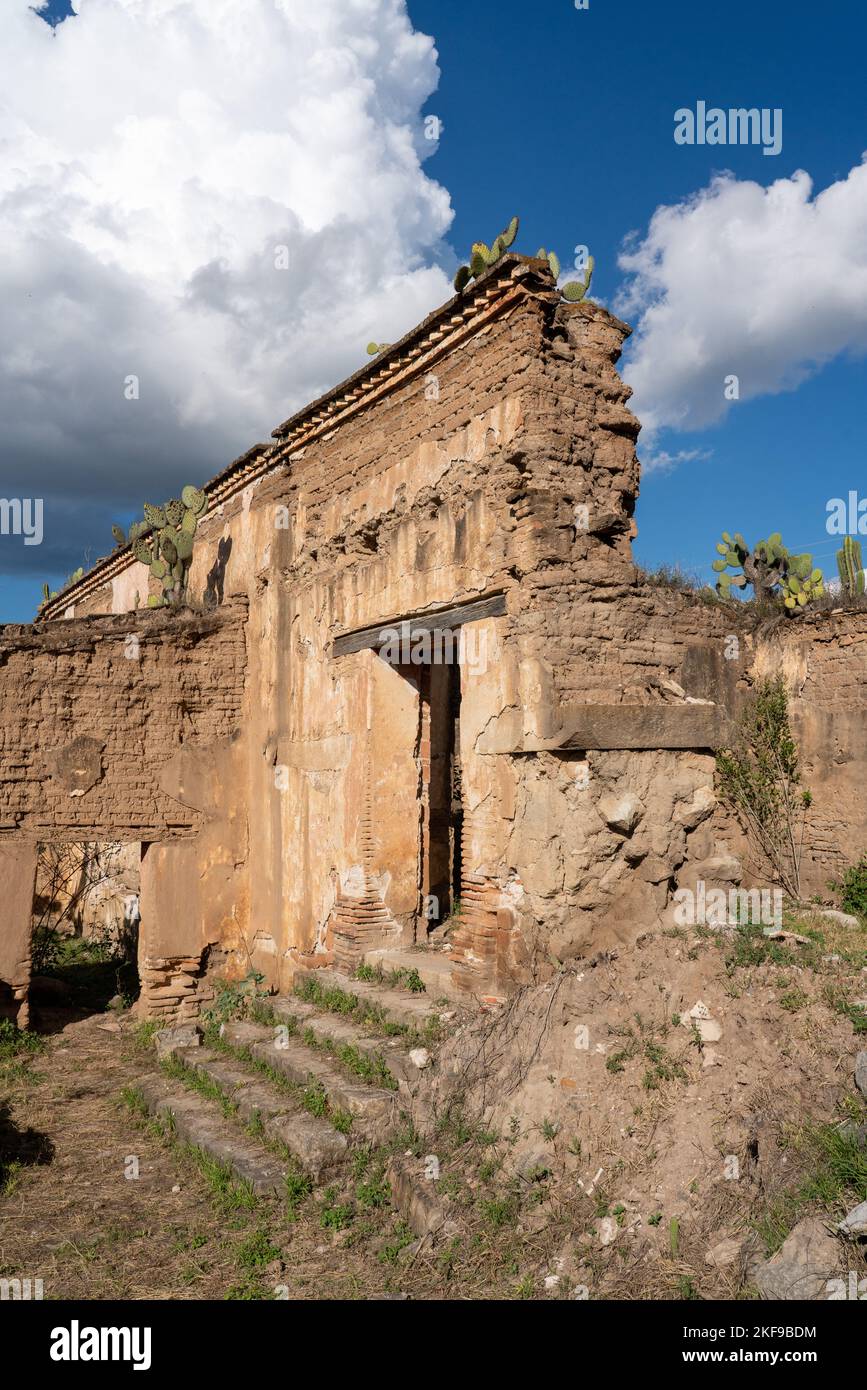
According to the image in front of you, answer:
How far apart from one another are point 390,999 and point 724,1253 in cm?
381

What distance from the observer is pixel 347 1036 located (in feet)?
23.9

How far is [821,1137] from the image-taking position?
4113 mm

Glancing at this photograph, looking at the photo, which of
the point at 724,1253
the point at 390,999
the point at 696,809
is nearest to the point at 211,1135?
the point at 390,999

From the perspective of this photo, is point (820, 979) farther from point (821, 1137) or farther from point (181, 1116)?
point (181, 1116)

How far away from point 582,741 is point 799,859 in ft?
16.4

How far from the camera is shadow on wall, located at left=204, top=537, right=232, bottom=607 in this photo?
39.5ft

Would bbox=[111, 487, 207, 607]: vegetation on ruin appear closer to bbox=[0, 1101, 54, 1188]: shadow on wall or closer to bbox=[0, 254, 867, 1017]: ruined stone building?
bbox=[0, 254, 867, 1017]: ruined stone building

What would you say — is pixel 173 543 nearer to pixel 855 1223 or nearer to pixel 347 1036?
pixel 347 1036

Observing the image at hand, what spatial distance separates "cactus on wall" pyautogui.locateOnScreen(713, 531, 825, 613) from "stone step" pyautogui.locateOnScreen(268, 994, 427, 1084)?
7872 millimetres

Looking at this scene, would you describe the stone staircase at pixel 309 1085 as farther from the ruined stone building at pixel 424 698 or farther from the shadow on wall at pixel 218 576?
the shadow on wall at pixel 218 576

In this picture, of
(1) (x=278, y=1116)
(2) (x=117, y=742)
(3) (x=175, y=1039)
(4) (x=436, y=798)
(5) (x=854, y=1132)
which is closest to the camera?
(5) (x=854, y=1132)

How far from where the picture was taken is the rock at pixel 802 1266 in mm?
3543

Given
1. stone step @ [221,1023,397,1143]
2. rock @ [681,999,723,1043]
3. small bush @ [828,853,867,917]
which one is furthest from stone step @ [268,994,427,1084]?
small bush @ [828,853,867,917]

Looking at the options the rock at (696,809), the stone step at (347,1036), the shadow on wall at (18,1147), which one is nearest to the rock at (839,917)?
the rock at (696,809)
